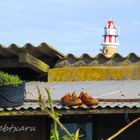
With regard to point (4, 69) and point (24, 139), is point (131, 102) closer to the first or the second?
point (24, 139)

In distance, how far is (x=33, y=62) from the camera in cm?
1077

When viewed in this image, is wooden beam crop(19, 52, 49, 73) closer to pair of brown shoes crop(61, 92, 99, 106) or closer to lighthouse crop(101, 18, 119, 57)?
pair of brown shoes crop(61, 92, 99, 106)

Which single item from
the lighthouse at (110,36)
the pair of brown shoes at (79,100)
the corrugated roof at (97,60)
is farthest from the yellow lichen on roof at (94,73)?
the lighthouse at (110,36)

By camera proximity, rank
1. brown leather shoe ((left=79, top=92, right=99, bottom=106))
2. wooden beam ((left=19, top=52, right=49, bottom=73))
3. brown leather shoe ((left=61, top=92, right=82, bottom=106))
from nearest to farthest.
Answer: brown leather shoe ((left=79, top=92, right=99, bottom=106)) < brown leather shoe ((left=61, top=92, right=82, bottom=106)) < wooden beam ((left=19, top=52, right=49, bottom=73))

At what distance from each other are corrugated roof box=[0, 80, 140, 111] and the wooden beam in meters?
0.34

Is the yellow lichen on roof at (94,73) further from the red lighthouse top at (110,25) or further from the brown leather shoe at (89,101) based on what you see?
the red lighthouse top at (110,25)

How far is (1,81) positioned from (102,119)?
6.53 ft

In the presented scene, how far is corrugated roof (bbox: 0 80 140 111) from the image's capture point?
29.0 feet

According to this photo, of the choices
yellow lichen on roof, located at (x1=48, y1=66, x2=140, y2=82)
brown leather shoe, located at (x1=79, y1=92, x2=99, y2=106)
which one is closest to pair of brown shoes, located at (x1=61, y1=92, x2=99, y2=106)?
brown leather shoe, located at (x1=79, y1=92, x2=99, y2=106)

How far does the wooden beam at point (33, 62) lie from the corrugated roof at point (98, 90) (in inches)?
13.2

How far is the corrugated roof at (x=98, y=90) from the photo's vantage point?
29.0 feet

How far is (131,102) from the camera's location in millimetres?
8938

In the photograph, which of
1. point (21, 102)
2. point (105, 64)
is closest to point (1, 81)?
point (21, 102)

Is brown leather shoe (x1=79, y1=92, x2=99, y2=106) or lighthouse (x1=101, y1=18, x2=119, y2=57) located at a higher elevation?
lighthouse (x1=101, y1=18, x2=119, y2=57)
